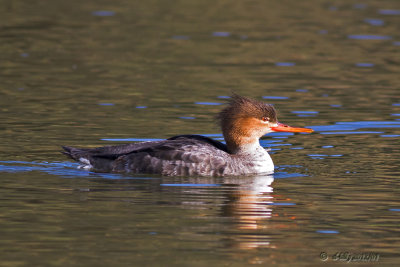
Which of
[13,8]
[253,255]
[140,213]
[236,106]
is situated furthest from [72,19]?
[253,255]

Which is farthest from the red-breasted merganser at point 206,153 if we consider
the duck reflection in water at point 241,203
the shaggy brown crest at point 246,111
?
the duck reflection in water at point 241,203

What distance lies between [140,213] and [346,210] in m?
2.42

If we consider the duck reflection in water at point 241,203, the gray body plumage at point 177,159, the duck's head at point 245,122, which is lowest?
the duck reflection in water at point 241,203

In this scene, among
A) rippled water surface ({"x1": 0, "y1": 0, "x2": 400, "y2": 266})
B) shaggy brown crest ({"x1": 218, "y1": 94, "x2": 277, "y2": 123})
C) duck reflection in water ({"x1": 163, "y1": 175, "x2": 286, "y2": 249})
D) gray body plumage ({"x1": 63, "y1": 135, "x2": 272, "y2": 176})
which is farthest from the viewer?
shaggy brown crest ({"x1": 218, "y1": 94, "x2": 277, "y2": 123})

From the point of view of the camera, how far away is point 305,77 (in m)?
20.4

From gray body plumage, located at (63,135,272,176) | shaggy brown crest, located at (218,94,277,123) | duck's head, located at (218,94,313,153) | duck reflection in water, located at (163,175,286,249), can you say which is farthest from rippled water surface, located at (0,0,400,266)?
shaggy brown crest, located at (218,94,277,123)

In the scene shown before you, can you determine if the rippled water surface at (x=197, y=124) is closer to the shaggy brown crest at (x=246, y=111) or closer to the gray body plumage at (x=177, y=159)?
the gray body plumage at (x=177, y=159)

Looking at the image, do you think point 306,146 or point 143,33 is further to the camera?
point 143,33

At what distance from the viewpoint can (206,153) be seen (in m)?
12.4

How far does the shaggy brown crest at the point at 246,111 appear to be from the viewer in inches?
500

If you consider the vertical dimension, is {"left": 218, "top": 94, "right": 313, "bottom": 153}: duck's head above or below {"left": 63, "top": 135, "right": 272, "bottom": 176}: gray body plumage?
above

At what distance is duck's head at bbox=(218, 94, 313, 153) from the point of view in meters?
12.7

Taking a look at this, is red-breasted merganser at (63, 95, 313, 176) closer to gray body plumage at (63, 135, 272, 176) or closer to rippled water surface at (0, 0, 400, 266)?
gray body plumage at (63, 135, 272, 176)

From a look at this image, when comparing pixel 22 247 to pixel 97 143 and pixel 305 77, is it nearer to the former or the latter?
pixel 97 143
